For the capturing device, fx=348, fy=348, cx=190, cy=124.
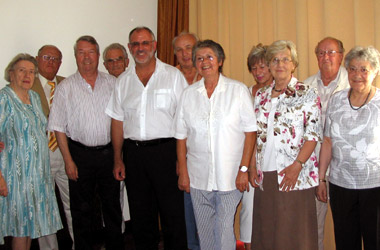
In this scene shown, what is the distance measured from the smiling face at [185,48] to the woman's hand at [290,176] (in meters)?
1.40

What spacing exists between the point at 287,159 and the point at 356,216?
558mm

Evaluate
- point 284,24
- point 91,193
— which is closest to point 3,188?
point 91,193

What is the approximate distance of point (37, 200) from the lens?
105 inches

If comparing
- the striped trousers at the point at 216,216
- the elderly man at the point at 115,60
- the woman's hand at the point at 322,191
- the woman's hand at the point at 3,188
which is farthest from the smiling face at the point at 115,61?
the woman's hand at the point at 322,191

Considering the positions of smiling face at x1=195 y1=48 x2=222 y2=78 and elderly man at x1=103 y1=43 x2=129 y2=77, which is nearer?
smiling face at x1=195 y1=48 x2=222 y2=78

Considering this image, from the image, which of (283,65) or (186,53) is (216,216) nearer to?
(283,65)

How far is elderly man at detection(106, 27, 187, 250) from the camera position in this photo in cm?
260

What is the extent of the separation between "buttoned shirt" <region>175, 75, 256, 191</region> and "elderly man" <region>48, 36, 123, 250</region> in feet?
2.85

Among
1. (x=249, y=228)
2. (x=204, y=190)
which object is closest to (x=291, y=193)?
(x=204, y=190)

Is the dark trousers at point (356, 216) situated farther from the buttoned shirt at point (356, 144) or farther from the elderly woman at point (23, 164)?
the elderly woman at point (23, 164)

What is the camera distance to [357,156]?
6.89 feet

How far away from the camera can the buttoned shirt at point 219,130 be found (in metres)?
2.27

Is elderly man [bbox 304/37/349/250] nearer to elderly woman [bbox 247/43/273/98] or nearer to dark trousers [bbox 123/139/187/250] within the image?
elderly woman [bbox 247/43/273/98]

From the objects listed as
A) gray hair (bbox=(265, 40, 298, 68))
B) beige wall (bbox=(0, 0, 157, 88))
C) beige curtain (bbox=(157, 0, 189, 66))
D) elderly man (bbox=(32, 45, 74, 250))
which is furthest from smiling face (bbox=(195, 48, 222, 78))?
beige wall (bbox=(0, 0, 157, 88))
